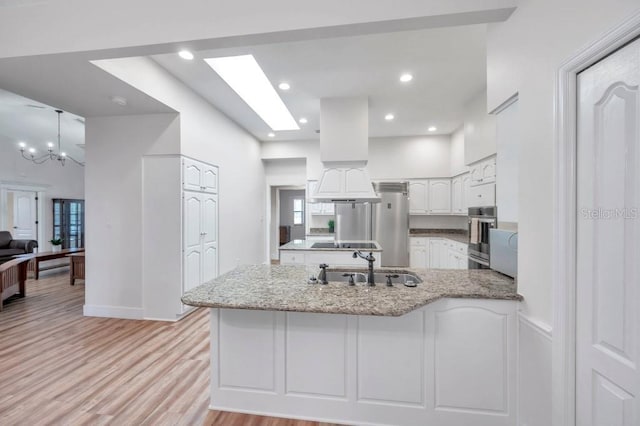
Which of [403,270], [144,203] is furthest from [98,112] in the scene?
[403,270]

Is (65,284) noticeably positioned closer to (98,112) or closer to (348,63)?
(98,112)

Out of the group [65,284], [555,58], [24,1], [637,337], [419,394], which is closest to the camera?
[637,337]

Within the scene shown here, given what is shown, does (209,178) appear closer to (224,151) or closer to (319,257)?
(224,151)

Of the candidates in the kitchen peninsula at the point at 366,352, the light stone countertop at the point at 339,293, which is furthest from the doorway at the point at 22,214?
the kitchen peninsula at the point at 366,352

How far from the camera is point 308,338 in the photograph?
5.86ft

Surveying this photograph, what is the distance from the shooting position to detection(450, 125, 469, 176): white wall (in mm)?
4887

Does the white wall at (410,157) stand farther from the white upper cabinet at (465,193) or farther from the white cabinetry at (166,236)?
the white cabinetry at (166,236)

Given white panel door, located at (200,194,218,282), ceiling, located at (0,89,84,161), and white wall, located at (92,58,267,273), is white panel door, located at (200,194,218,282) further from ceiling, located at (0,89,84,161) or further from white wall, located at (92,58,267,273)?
ceiling, located at (0,89,84,161)

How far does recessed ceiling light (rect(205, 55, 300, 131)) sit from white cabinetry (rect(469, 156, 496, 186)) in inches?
107

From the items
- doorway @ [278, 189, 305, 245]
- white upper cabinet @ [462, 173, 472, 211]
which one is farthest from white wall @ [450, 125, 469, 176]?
doorway @ [278, 189, 305, 245]

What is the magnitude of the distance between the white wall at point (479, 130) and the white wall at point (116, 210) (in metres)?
3.85

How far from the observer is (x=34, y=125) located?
5.28m

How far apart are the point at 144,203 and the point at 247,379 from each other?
273 cm

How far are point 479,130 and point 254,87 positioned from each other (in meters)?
3.16
